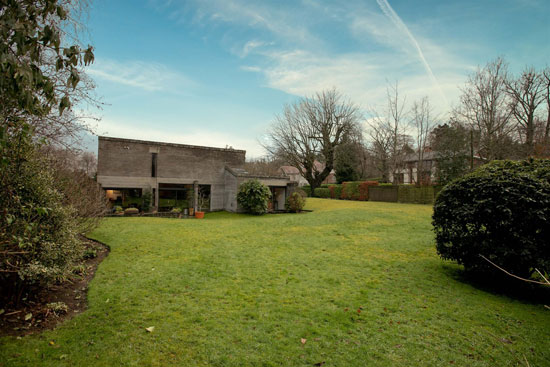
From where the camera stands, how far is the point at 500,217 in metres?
5.29

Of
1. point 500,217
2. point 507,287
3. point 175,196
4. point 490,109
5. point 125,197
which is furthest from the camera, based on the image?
point 490,109

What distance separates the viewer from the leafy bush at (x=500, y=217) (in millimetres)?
5008

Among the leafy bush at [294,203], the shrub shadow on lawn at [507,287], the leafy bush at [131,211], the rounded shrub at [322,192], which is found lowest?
the shrub shadow on lawn at [507,287]

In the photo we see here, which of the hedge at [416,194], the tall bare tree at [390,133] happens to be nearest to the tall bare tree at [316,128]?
the tall bare tree at [390,133]

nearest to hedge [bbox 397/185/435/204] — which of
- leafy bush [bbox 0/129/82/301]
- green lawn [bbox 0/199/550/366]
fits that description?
green lawn [bbox 0/199/550/366]

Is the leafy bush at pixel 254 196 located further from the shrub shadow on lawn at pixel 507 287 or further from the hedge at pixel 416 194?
the shrub shadow on lawn at pixel 507 287

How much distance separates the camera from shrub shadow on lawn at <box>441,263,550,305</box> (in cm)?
528

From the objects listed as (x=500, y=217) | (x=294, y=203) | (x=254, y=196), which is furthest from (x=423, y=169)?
(x=500, y=217)

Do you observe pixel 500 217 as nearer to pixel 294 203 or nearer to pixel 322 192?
pixel 294 203

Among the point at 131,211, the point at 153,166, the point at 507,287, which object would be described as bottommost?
the point at 507,287

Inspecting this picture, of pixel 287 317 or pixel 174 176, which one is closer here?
pixel 287 317

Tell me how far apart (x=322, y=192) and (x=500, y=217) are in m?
30.5

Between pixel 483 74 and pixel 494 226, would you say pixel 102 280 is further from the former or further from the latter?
pixel 483 74

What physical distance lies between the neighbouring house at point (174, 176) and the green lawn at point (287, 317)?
13395 millimetres
